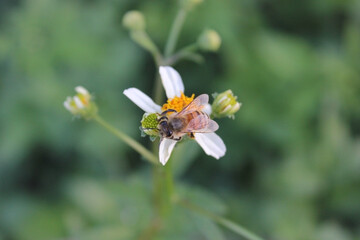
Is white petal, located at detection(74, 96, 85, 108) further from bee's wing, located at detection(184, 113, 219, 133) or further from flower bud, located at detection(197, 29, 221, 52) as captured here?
flower bud, located at detection(197, 29, 221, 52)

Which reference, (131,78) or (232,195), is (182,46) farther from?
(232,195)

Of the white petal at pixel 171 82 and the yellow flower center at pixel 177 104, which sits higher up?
the white petal at pixel 171 82

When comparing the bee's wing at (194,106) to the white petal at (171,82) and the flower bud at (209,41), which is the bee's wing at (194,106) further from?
the flower bud at (209,41)

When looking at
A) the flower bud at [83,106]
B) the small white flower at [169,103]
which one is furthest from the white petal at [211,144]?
the flower bud at [83,106]

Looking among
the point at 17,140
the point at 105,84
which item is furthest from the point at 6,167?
the point at 105,84

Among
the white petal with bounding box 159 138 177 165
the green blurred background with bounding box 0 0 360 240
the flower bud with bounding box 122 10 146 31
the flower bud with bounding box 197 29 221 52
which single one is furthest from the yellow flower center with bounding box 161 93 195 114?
the green blurred background with bounding box 0 0 360 240

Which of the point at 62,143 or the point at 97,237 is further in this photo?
the point at 62,143

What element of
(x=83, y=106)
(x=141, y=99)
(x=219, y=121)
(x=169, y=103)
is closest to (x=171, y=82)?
(x=169, y=103)

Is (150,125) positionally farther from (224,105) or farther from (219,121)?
(219,121)
